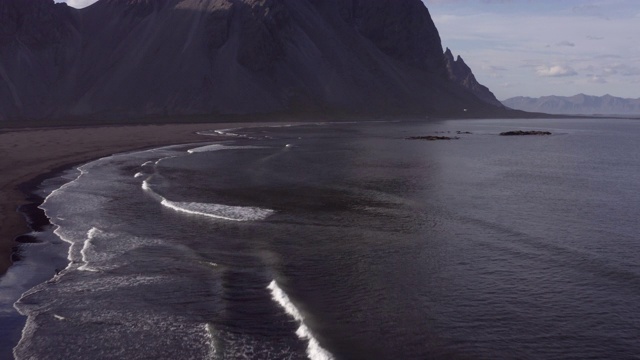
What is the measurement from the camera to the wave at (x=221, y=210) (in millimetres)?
27406

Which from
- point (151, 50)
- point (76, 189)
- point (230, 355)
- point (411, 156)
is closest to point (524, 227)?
point (230, 355)

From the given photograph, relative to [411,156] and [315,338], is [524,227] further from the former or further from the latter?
[411,156]

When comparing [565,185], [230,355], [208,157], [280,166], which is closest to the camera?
[230,355]

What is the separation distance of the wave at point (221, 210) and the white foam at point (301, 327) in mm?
10153

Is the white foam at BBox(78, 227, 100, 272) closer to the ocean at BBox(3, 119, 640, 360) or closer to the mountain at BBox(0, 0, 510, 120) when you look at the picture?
the ocean at BBox(3, 119, 640, 360)

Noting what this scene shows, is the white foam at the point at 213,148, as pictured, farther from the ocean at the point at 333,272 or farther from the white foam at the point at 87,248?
the white foam at the point at 87,248

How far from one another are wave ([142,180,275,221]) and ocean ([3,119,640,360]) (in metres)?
0.10

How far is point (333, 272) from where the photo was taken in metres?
18.7

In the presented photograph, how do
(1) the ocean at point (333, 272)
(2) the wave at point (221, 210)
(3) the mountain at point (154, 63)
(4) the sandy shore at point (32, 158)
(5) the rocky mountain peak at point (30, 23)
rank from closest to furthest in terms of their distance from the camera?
(1) the ocean at point (333, 272) → (4) the sandy shore at point (32, 158) → (2) the wave at point (221, 210) → (3) the mountain at point (154, 63) → (5) the rocky mountain peak at point (30, 23)

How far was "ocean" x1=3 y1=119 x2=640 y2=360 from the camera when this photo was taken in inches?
528

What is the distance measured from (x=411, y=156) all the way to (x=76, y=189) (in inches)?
1407

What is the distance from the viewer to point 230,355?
12.6 m

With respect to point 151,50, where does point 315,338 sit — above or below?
below

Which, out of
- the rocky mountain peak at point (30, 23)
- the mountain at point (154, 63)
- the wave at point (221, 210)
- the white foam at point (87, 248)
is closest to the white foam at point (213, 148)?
the wave at point (221, 210)
